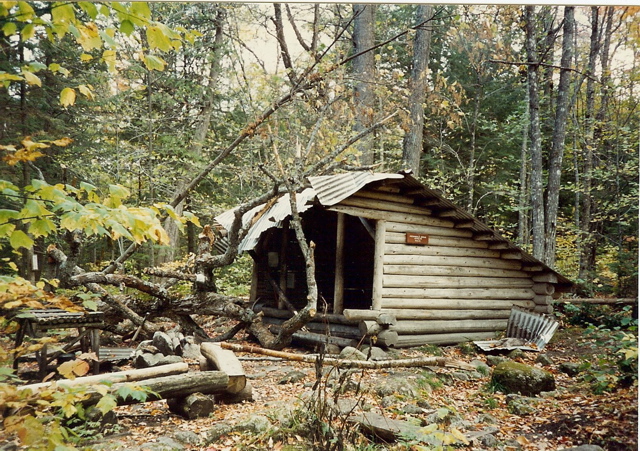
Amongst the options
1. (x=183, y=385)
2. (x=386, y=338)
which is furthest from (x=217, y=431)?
(x=386, y=338)

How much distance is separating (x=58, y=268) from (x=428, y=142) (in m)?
7.55

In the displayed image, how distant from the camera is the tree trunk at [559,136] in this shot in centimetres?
589

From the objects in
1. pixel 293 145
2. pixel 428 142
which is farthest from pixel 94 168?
pixel 428 142

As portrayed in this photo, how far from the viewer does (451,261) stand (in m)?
7.43

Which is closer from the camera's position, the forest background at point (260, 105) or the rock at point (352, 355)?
the forest background at point (260, 105)

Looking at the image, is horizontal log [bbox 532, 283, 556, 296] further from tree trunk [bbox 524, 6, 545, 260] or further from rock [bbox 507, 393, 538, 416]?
rock [bbox 507, 393, 538, 416]

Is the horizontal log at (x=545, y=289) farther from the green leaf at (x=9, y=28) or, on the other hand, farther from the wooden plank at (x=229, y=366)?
the green leaf at (x=9, y=28)

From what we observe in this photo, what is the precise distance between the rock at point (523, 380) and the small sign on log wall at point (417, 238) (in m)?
2.64

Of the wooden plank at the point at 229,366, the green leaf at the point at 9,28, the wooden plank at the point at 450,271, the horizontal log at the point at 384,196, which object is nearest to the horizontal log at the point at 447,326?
the wooden plank at the point at 450,271

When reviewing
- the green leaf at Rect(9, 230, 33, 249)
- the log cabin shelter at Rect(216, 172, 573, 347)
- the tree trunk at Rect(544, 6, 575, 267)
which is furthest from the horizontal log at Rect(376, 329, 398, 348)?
the green leaf at Rect(9, 230, 33, 249)

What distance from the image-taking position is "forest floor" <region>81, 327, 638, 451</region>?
3.44 meters

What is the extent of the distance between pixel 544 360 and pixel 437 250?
2.27m

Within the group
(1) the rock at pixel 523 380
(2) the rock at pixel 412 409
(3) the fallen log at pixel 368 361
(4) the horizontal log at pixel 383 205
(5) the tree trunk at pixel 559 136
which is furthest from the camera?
(4) the horizontal log at pixel 383 205

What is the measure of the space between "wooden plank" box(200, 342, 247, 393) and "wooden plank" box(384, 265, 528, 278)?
3.15 metres
